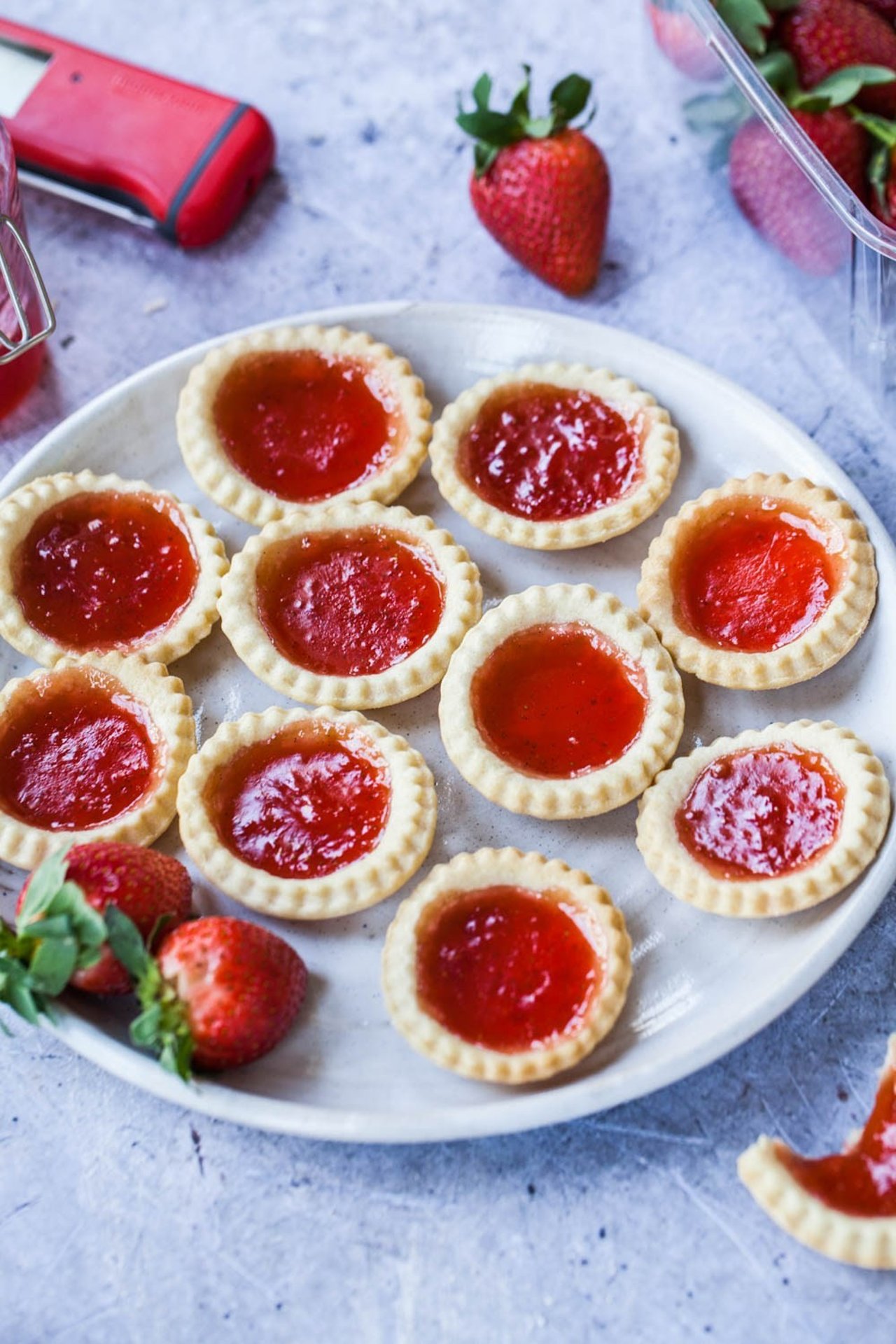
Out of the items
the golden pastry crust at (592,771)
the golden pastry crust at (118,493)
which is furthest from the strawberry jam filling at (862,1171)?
the golden pastry crust at (118,493)

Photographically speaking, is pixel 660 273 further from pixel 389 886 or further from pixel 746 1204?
pixel 746 1204

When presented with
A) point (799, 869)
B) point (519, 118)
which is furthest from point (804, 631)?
point (519, 118)

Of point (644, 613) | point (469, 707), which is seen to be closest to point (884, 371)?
point (644, 613)

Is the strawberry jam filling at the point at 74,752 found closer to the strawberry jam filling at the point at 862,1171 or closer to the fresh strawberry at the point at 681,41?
the strawberry jam filling at the point at 862,1171

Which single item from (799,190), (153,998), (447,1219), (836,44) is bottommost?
(447,1219)

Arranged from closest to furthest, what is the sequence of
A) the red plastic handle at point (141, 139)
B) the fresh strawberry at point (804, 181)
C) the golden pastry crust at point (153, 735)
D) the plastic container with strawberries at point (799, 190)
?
the golden pastry crust at point (153, 735)
the plastic container with strawberries at point (799, 190)
the fresh strawberry at point (804, 181)
the red plastic handle at point (141, 139)

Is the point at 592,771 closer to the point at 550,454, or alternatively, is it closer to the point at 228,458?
the point at 550,454
